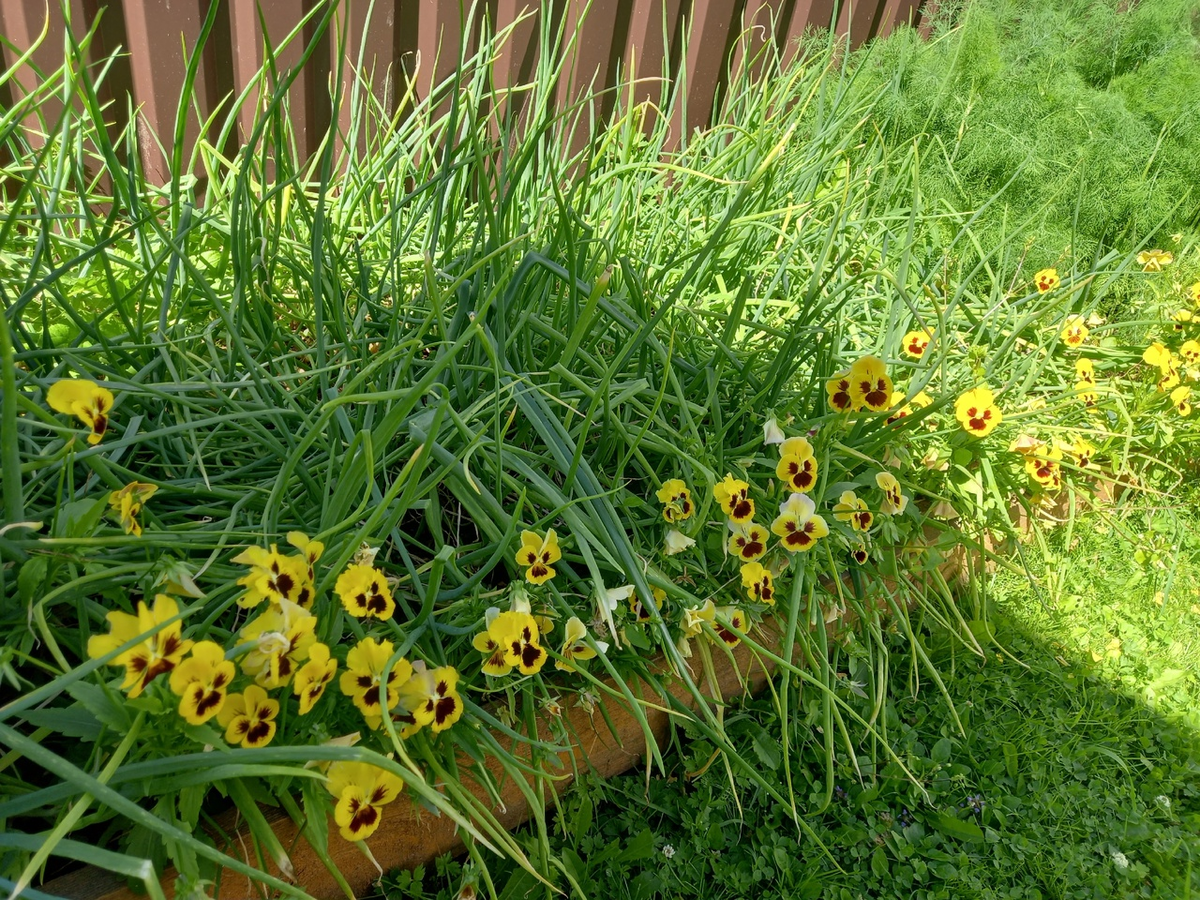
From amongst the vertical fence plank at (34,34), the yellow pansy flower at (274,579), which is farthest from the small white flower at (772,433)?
the vertical fence plank at (34,34)

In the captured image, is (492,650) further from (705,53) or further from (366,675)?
(705,53)

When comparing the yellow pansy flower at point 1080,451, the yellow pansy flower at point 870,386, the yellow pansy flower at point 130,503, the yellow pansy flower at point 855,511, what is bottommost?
the yellow pansy flower at point 1080,451

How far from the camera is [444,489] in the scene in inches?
58.4

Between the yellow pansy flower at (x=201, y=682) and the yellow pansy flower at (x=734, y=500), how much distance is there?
72 centimetres

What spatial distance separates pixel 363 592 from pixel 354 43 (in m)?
1.94

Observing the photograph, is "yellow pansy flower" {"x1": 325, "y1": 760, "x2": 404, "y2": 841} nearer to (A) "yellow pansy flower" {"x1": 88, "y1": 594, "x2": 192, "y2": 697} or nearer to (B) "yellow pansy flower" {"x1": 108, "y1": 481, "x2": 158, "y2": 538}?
(A) "yellow pansy flower" {"x1": 88, "y1": 594, "x2": 192, "y2": 697}

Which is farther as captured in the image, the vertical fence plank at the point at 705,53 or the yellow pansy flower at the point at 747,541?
the vertical fence plank at the point at 705,53

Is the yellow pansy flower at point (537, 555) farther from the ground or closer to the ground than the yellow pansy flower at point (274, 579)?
closer to the ground

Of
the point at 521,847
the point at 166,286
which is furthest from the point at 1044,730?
the point at 166,286

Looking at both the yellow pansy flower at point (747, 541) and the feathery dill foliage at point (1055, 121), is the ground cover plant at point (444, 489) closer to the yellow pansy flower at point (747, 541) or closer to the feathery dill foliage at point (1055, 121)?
the yellow pansy flower at point (747, 541)

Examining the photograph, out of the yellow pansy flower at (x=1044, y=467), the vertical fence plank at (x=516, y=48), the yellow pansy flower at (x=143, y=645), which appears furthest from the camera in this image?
the vertical fence plank at (x=516, y=48)

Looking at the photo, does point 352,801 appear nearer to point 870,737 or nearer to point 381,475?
point 381,475

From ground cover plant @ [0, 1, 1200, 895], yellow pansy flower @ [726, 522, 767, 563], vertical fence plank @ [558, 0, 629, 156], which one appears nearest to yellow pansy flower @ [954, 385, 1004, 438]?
ground cover plant @ [0, 1, 1200, 895]

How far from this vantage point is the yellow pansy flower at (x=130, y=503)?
3.22ft
